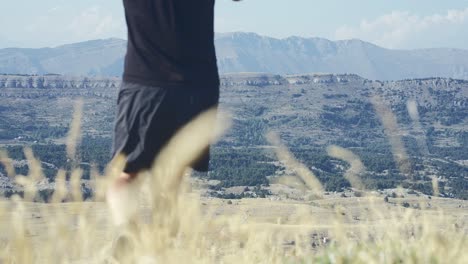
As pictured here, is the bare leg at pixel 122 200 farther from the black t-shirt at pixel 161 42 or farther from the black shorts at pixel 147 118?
the black t-shirt at pixel 161 42

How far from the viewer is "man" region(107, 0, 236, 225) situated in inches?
165

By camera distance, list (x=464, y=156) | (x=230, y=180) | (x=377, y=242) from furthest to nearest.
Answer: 1. (x=464, y=156)
2. (x=230, y=180)
3. (x=377, y=242)

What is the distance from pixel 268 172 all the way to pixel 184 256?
11804 cm

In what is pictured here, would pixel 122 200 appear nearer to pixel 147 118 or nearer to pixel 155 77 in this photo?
pixel 147 118

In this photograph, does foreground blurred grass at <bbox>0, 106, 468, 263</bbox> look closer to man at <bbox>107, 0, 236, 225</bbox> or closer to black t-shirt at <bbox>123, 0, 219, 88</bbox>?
man at <bbox>107, 0, 236, 225</bbox>

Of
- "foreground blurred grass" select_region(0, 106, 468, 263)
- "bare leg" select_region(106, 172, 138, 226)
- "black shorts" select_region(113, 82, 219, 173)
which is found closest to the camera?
"foreground blurred grass" select_region(0, 106, 468, 263)

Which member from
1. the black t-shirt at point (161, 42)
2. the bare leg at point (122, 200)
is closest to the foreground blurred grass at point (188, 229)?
the bare leg at point (122, 200)

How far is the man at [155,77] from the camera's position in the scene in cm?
419

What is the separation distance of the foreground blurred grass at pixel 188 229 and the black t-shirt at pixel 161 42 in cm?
39

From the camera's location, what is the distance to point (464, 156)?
570ft

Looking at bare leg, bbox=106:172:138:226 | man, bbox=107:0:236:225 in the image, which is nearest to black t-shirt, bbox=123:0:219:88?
man, bbox=107:0:236:225

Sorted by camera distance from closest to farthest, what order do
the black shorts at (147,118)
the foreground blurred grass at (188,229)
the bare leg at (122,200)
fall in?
1. the foreground blurred grass at (188,229)
2. the bare leg at (122,200)
3. the black shorts at (147,118)

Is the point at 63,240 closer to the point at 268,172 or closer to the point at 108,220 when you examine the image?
the point at 108,220

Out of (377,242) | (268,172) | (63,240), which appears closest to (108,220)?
(63,240)
